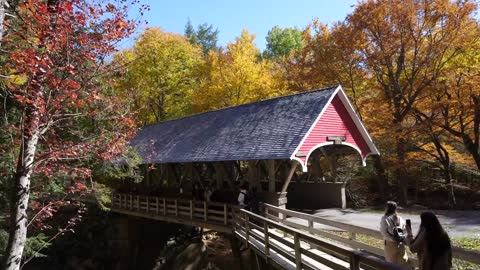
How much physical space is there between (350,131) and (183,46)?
902 inches

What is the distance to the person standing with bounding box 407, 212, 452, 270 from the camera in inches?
192

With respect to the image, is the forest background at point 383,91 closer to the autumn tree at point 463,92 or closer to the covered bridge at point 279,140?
the autumn tree at point 463,92

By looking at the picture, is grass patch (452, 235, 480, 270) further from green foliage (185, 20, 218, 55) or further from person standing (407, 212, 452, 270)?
green foliage (185, 20, 218, 55)

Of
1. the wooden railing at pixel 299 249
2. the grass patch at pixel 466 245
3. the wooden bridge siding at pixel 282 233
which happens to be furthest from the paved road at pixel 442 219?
the wooden railing at pixel 299 249

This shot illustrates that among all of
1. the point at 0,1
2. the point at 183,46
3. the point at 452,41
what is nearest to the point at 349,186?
the point at 452,41

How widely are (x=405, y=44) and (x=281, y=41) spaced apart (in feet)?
96.6

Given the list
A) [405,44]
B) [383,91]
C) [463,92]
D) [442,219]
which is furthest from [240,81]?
[442,219]

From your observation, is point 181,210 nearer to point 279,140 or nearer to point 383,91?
point 279,140

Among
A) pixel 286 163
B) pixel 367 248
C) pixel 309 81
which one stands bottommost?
pixel 367 248

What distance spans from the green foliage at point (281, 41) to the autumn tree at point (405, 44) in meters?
25.6

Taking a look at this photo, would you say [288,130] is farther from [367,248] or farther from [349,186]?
[349,186]

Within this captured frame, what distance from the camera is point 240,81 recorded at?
91.2ft

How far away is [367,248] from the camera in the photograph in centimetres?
826

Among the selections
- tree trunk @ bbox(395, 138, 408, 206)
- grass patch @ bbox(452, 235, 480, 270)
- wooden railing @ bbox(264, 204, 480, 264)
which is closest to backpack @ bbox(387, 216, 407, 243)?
wooden railing @ bbox(264, 204, 480, 264)
